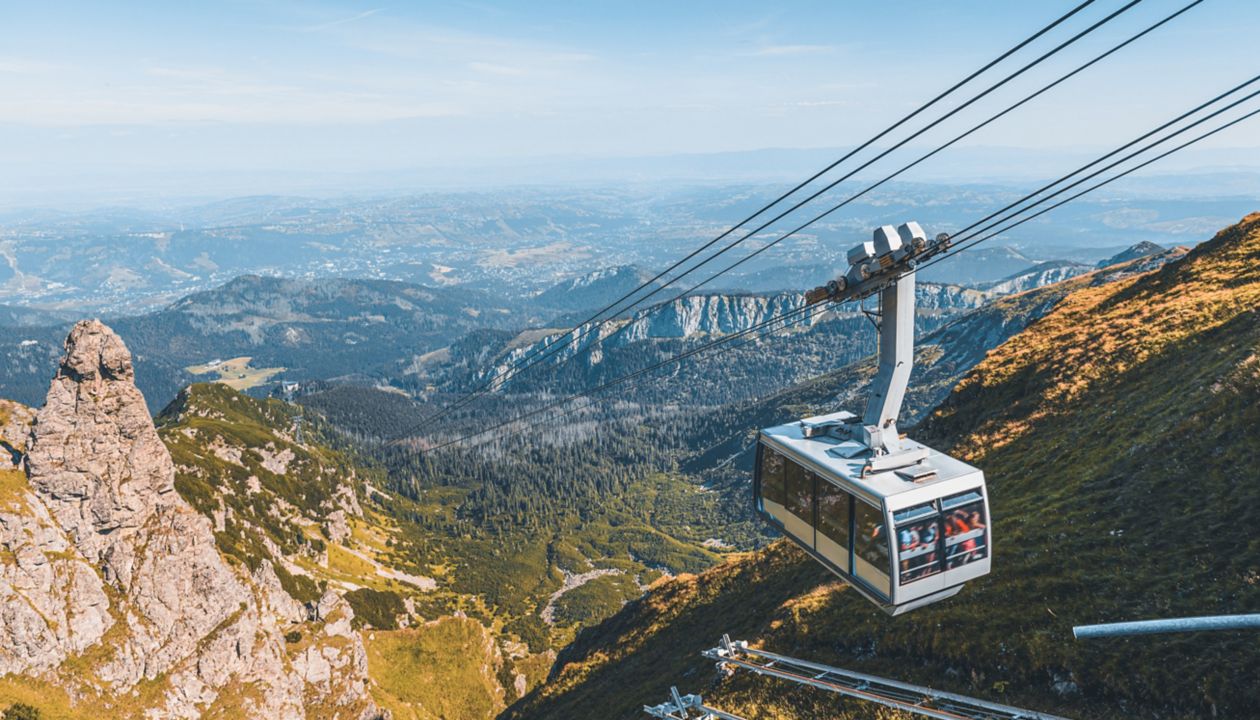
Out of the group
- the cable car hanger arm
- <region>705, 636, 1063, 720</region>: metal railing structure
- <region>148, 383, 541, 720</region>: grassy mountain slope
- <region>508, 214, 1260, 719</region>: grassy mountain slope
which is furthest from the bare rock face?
the cable car hanger arm

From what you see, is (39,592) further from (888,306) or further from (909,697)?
(888,306)

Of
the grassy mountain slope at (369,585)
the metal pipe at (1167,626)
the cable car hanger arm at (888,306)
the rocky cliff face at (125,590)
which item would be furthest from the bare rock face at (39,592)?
the metal pipe at (1167,626)

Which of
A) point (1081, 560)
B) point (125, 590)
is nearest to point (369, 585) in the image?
point (125, 590)

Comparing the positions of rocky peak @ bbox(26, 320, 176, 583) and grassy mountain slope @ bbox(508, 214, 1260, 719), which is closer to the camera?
grassy mountain slope @ bbox(508, 214, 1260, 719)

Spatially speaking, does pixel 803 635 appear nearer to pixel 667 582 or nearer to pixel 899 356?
pixel 899 356

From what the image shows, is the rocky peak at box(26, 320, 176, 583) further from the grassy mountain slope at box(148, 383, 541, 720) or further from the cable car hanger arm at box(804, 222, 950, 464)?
the cable car hanger arm at box(804, 222, 950, 464)

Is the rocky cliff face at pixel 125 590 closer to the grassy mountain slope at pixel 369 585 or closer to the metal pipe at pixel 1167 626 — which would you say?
the grassy mountain slope at pixel 369 585
